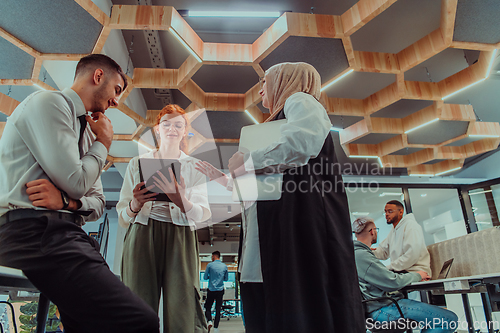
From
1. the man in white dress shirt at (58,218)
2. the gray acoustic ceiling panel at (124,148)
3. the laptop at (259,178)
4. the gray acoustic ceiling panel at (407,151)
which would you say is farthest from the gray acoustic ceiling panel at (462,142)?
the man in white dress shirt at (58,218)

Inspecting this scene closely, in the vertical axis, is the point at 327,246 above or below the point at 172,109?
below

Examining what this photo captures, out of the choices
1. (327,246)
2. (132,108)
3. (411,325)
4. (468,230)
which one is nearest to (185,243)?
(327,246)

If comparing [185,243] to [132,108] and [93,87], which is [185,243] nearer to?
[93,87]

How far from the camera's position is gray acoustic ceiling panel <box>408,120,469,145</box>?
Result: 15.7ft

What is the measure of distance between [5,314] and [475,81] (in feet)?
18.0

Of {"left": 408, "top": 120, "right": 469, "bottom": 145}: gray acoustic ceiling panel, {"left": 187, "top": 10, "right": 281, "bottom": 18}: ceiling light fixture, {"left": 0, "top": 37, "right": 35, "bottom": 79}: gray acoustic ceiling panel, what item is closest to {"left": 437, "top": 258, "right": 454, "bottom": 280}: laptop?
{"left": 408, "top": 120, "right": 469, "bottom": 145}: gray acoustic ceiling panel

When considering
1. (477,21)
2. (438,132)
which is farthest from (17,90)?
(438,132)

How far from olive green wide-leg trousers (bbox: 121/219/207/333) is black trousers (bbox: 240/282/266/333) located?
385mm

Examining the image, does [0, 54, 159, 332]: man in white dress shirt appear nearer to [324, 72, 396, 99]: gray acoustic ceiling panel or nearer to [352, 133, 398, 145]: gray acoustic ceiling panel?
[324, 72, 396, 99]: gray acoustic ceiling panel

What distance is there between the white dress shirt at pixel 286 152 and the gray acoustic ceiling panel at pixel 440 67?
3.78 meters

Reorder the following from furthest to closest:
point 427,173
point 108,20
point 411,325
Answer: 1. point 427,173
2. point 108,20
3. point 411,325

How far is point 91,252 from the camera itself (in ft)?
3.03

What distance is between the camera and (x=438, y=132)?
5043 millimetres

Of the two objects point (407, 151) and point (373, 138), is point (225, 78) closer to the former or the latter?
point (373, 138)
